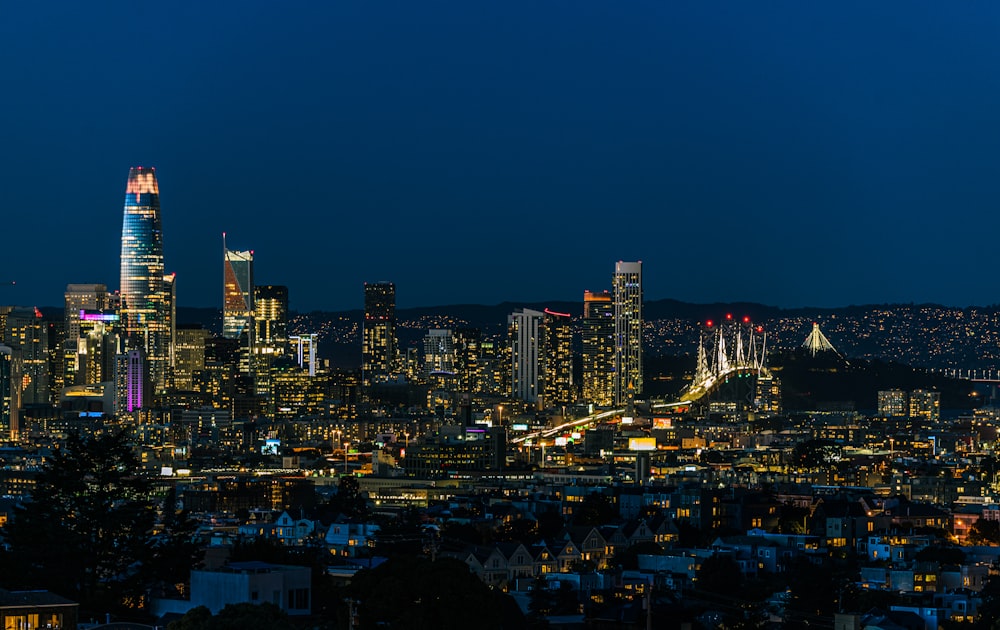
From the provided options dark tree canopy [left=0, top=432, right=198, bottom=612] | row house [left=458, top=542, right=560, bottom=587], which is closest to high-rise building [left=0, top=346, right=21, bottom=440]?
row house [left=458, top=542, right=560, bottom=587]

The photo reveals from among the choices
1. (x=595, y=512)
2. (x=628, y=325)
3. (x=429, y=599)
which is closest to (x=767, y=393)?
(x=628, y=325)

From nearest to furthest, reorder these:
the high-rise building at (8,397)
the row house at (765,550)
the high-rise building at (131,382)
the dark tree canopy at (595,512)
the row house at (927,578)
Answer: the row house at (927,578), the row house at (765,550), the dark tree canopy at (595,512), the high-rise building at (8,397), the high-rise building at (131,382)

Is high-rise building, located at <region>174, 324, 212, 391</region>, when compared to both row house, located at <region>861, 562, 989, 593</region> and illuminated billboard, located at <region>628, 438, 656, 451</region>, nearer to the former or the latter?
illuminated billboard, located at <region>628, 438, 656, 451</region>

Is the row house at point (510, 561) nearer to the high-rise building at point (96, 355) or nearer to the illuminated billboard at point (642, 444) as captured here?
the illuminated billboard at point (642, 444)

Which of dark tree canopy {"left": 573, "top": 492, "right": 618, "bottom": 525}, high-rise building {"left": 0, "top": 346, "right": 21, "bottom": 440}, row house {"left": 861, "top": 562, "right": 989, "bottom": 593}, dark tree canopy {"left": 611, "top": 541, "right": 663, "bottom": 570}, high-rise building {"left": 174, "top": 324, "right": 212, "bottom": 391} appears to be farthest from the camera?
high-rise building {"left": 174, "top": 324, "right": 212, "bottom": 391}

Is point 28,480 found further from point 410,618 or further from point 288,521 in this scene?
point 410,618

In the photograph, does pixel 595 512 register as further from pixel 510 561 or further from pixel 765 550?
pixel 510 561

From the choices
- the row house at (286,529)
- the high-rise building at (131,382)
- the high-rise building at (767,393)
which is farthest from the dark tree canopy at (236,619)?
the high-rise building at (767,393)
